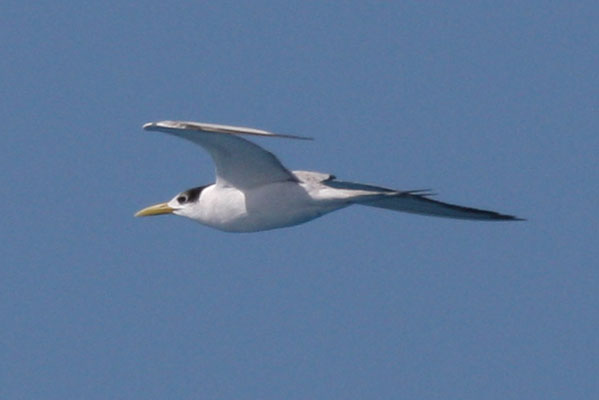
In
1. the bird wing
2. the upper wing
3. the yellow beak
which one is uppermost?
the upper wing

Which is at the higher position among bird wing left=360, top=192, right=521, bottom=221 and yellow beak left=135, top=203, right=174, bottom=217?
bird wing left=360, top=192, right=521, bottom=221

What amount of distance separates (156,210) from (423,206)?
4.37 metres

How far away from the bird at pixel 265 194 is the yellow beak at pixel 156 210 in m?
0.58

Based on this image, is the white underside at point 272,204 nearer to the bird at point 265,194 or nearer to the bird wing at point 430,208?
Result: the bird at point 265,194

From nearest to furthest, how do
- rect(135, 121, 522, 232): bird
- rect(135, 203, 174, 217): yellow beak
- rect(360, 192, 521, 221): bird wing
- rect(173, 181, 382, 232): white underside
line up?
rect(135, 121, 522, 232): bird, rect(173, 181, 382, 232): white underside, rect(360, 192, 521, 221): bird wing, rect(135, 203, 174, 217): yellow beak

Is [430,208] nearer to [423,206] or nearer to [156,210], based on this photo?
[423,206]

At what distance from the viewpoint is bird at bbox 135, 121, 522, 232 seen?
19.2m

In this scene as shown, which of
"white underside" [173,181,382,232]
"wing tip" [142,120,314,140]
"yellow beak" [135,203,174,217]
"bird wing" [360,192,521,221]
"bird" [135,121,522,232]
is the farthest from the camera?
"yellow beak" [135,203,174,217]

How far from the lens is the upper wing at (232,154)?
18.2m

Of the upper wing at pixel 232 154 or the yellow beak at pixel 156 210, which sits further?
the yellow beak at pixel 156 210

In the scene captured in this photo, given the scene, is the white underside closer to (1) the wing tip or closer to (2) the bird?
(2) the bird

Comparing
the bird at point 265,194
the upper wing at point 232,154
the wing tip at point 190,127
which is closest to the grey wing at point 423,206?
the bird at point 265,194

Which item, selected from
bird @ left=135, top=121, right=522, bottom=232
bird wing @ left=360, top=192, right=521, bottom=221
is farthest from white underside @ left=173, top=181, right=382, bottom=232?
bird wing @ left=360, top=192, right=521, bottom=221

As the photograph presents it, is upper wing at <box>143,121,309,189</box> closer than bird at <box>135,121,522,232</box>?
Yes
